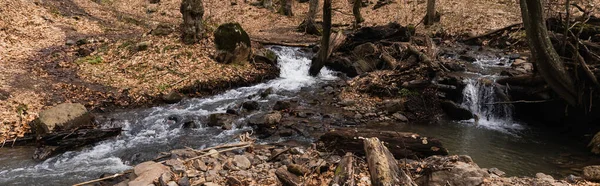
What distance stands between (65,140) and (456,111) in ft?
35.5

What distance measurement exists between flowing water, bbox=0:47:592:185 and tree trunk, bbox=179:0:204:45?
318 cm

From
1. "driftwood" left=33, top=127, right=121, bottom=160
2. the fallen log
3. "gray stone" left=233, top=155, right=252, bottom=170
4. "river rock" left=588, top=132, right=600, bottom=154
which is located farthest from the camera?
"river rock" left=588, top=132, right=600, bottom=154

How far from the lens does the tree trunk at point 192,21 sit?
1443 cm

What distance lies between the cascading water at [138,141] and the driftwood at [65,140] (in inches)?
8.6

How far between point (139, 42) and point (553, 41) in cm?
1409

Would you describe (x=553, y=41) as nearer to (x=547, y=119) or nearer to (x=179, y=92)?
(x=547, y=119)

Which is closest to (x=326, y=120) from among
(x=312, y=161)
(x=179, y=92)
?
(x=312, y=161)

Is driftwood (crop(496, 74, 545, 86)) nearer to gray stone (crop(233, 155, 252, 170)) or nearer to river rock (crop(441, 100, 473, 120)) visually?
river rock (crop(441, 100, 473, 120))

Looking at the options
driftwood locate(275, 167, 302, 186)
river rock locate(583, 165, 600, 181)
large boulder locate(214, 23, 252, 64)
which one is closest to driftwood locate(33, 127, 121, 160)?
driftwood locate(275, 167, 302, 186)

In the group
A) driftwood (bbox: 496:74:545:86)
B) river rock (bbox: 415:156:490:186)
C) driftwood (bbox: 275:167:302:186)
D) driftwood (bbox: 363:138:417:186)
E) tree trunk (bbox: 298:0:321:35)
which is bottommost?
driftwood (bbox: 275:167:302:186)

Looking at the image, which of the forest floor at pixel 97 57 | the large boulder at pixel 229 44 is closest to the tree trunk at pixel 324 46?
the forest floor at pixel 97 57

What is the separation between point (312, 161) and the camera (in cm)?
665

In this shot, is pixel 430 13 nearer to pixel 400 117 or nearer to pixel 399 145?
pixel 400 117

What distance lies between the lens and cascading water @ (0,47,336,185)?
24.2ft
